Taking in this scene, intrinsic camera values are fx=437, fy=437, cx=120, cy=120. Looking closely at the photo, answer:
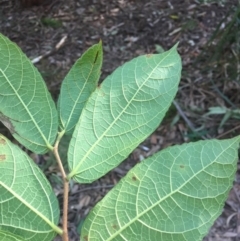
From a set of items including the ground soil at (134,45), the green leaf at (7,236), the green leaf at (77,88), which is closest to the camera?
the green leaf at (7,236)

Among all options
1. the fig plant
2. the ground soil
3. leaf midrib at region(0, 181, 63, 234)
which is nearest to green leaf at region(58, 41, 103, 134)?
the fig plant

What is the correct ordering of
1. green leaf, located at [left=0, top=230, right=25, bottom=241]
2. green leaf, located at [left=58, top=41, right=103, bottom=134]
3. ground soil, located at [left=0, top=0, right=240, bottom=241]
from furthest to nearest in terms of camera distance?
ground soil, located at [left=0, top=0, right=240, bottom=241], green leaf, located at [left=58, top=41, right=103, bottom=134], green leaf, located at [left=0, top=230, right=25, bottom=241]

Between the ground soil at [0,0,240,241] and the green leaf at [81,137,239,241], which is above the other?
the green leaf at [81,137,239,241]

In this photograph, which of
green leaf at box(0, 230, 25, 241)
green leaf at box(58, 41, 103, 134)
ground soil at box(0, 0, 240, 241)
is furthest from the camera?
ground soil at box(0, 0, 240, 241)

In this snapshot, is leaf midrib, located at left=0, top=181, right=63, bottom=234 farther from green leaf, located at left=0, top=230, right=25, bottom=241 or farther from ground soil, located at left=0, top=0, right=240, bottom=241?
ground soil, located at left=0, top=0, right=240, bottom=241

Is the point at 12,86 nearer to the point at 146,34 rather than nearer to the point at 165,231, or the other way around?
the point at 165,231

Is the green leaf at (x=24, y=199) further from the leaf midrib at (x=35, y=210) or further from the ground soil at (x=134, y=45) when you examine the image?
the ground soil at (x=134, y=45)

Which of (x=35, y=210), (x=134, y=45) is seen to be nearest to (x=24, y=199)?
(x=35, y=210)

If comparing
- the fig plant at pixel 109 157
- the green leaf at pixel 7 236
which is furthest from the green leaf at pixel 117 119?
the green leaf at pixel 7 236
